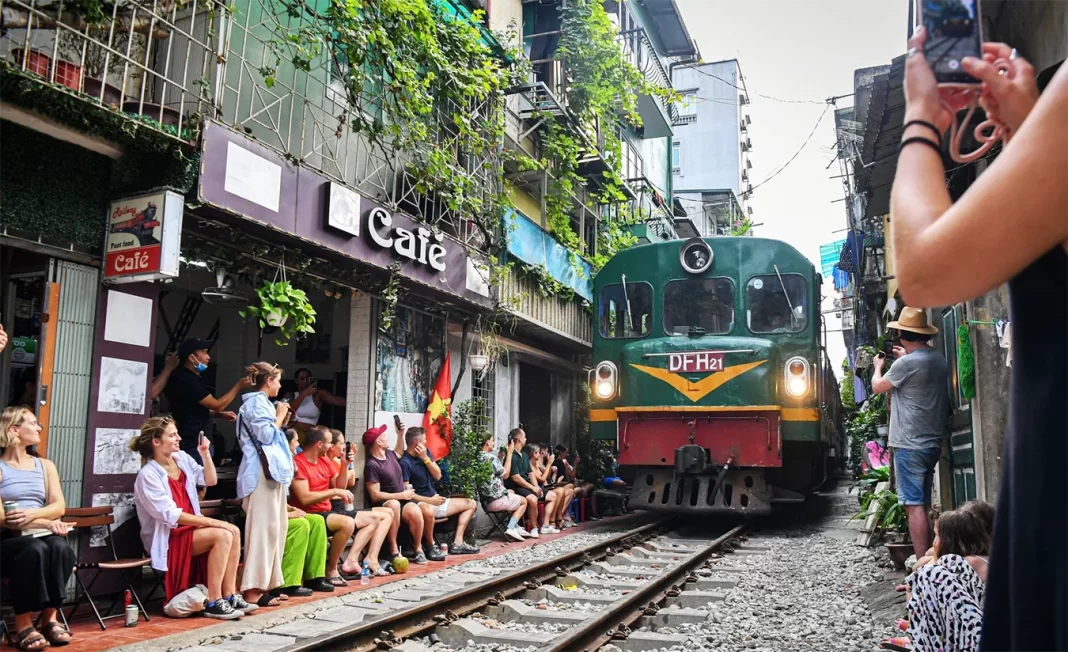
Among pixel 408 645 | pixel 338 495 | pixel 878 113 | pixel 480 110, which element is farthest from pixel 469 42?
pixel 408 645

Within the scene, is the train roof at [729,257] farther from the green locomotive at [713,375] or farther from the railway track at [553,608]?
the railway track at [553,608]

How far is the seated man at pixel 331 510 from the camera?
24.1 ft

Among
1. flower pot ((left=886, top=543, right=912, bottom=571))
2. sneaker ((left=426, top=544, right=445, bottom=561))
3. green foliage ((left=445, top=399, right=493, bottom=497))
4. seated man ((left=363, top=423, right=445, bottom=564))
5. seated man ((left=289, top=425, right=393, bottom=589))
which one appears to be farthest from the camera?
green foliage ((left=445, top=399, right=493, bottom=497))

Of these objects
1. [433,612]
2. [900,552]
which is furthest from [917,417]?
[433,612]

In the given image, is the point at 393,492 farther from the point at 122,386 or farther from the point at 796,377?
the point at 796,377

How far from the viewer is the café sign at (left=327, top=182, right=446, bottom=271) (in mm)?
8641

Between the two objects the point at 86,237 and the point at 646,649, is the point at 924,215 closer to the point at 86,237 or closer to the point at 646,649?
the point at 646,649

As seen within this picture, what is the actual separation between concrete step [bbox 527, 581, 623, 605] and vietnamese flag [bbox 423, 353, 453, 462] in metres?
4.14

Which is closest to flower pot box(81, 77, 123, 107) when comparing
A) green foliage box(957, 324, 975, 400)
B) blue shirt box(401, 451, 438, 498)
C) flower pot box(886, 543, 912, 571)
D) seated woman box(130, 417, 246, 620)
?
seated woman box(130, 417, 246, 620)

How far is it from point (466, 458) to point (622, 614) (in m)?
5.15

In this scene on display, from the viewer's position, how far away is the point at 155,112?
7117mm

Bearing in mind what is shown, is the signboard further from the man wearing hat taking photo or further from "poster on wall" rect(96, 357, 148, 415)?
the man wearing hat taking photo

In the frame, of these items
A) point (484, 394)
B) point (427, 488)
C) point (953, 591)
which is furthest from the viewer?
point (484, 394)

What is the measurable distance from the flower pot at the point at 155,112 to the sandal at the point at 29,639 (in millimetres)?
3690
